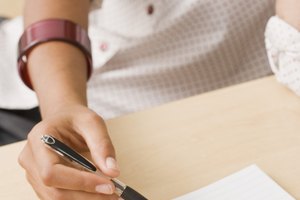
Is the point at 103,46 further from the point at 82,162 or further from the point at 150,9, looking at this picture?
the point at 82,162

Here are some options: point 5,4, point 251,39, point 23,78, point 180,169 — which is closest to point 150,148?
point 180,169

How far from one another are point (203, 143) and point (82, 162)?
8.0 inches

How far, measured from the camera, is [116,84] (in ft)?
3.31

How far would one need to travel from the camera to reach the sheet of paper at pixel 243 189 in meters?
0.61

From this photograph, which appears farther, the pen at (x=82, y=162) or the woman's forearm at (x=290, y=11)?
the woman's forearm at (x=290, y=11)

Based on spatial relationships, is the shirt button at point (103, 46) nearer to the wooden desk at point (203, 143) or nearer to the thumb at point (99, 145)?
the wooden desk at point (203, 143)

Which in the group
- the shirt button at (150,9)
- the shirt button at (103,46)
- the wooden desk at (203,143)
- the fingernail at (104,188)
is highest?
the fingernail at (104,188)

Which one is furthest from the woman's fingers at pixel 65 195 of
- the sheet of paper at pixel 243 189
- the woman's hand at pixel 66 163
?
the sheet of paper at pixel 243 189

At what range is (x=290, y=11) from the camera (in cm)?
83

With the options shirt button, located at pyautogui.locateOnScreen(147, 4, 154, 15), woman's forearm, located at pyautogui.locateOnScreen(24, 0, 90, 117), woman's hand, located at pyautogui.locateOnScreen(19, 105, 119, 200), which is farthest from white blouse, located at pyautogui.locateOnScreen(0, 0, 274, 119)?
woman's hand, located at pyautogui.locateOnScreen(19, 105, 119, 200)

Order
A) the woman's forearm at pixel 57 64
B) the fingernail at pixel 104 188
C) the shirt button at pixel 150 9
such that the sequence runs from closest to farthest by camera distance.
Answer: the fingernail at pixel 104 188 < the woman's forearm at pixel 57 64 < the shirt button at pixel 150 9

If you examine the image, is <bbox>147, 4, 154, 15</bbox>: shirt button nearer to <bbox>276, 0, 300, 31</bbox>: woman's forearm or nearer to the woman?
the woman

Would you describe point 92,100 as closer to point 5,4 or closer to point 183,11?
point 183,11

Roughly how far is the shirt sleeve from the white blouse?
0.17 m
